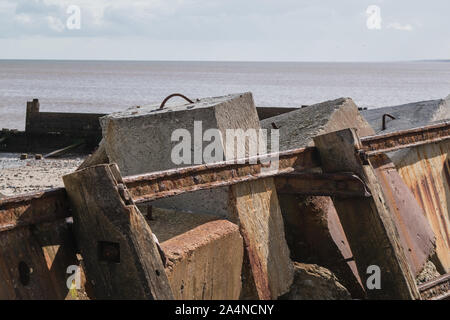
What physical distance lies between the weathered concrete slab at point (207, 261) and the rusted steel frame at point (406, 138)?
1.15 metres

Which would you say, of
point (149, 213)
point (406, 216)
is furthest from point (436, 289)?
point (149, 213)

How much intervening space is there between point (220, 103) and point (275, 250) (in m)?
0.97

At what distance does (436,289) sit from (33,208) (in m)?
2.74

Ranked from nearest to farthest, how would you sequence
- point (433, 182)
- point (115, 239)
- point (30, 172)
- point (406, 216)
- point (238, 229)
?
point (115, 239), point (238, 229), point (406, 216), point (433, 182), point (30, 172)

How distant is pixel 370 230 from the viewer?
3.78 meters

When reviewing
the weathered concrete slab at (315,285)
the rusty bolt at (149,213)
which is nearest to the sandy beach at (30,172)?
the rusty bolt at (149,213)

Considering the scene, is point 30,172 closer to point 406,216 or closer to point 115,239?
point 406,216

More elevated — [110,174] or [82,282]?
[110,174]

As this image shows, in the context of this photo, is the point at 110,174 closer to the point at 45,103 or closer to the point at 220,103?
the point at 220,103

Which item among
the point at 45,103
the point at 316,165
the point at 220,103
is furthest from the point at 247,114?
the point at 45,103

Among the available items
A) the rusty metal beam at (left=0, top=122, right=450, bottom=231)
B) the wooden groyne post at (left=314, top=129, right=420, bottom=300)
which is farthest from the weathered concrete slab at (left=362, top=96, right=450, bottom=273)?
the wooden groyne post at (left=314, top=129, right=420, bottom=300)

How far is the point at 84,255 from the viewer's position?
286 centimetres

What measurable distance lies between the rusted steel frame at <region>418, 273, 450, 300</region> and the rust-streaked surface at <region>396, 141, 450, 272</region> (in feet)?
1.90

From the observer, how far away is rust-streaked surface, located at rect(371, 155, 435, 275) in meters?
4.56
